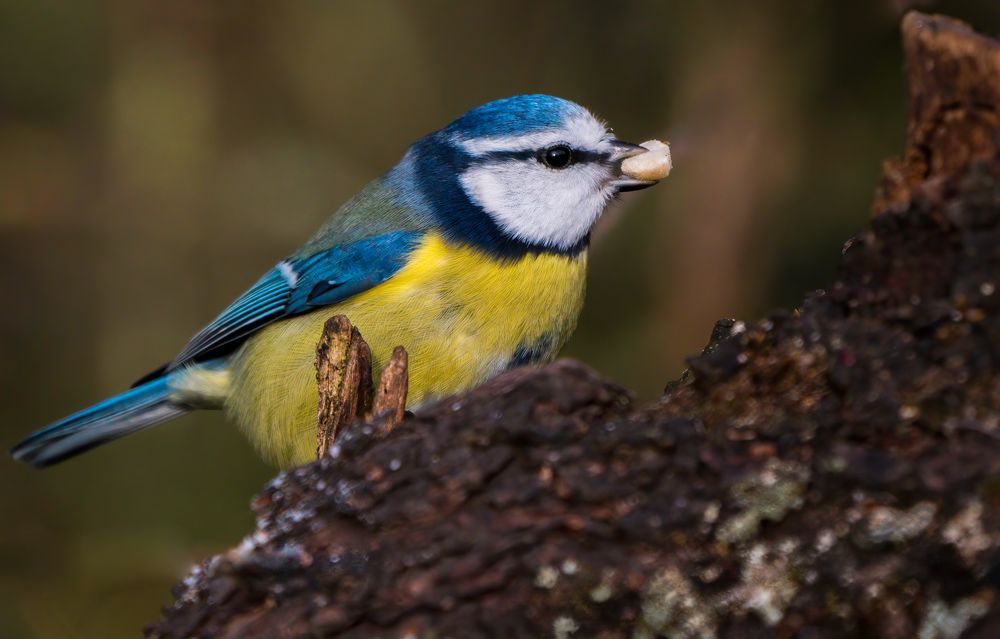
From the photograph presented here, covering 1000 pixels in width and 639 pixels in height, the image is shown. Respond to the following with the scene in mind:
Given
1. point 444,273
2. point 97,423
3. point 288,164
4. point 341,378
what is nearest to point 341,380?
point 341,378

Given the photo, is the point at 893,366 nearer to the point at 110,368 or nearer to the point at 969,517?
the point at 969,517

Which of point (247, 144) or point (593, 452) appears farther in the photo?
point (247, 144)

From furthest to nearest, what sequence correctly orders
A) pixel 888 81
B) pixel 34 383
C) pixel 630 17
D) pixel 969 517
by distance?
pixel 34 383
pixel 630 17
pixel 888 81
pixel 969 517

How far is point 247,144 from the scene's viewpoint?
518 cm

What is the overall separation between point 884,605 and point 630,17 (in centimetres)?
368

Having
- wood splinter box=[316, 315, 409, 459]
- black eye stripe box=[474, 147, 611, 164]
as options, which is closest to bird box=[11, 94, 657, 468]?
black eye stripe box=[474, 147, 611, 164]

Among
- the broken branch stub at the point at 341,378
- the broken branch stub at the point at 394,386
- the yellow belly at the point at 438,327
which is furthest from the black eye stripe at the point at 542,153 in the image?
the broken branch stub at the point at 394,386

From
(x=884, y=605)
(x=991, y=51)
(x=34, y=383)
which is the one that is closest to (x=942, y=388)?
(x=884, y=605)

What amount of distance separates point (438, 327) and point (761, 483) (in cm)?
143

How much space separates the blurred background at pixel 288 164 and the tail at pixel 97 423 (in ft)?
1.90

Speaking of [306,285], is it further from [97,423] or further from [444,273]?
[97,423]

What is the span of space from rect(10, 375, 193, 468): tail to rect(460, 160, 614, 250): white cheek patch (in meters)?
1.24

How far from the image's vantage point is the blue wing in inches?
120

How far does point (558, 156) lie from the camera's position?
10.3 feet
